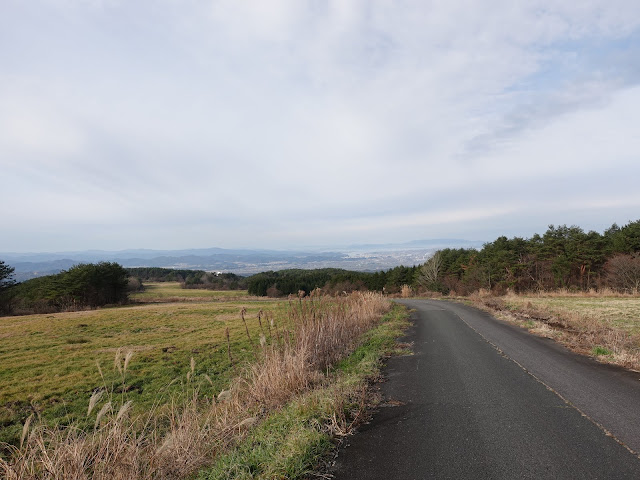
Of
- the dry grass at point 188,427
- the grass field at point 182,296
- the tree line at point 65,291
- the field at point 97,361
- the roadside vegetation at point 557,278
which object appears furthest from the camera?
the grass field at point 182,296

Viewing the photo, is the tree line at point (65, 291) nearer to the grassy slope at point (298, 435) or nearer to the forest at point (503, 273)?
the forest at point (503, 273)

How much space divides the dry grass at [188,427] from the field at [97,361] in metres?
0.56

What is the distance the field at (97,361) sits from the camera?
8945 mm

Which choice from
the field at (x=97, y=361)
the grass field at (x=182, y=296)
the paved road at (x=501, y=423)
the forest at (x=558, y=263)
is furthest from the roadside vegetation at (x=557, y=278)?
the grass field at (x=182, y=296)

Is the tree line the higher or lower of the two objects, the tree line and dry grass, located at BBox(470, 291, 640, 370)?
the lower

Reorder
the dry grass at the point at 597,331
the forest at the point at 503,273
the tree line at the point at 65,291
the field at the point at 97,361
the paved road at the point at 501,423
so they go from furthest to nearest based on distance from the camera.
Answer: the tree line at the point at 65,291 → the forest at the point at 503,273 → the field at the point at 97,361 → the dry grass at the point at 597,331 → the paved road at the point at 501,423

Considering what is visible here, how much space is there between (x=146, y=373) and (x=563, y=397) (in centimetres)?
1207

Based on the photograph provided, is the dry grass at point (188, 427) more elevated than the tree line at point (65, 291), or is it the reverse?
the dry grass at point (188, 427)

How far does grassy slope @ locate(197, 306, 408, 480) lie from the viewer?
3430 millimetres

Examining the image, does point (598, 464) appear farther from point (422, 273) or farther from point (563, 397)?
point (422, 273)

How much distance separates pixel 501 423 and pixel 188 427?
159 inches

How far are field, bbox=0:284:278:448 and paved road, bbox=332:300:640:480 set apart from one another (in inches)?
132

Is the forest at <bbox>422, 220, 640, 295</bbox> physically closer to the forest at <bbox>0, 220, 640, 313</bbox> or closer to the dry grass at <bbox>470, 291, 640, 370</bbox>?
the forest at <bbox>0, 220, 640, 313</bbox>

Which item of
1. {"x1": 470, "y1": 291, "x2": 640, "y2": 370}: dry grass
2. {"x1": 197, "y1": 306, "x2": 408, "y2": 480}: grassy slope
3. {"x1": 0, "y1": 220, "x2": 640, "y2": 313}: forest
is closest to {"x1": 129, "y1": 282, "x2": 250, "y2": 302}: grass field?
{"x1": 0, "y1": 220, "x2": 640, "y2": 313}: forest
